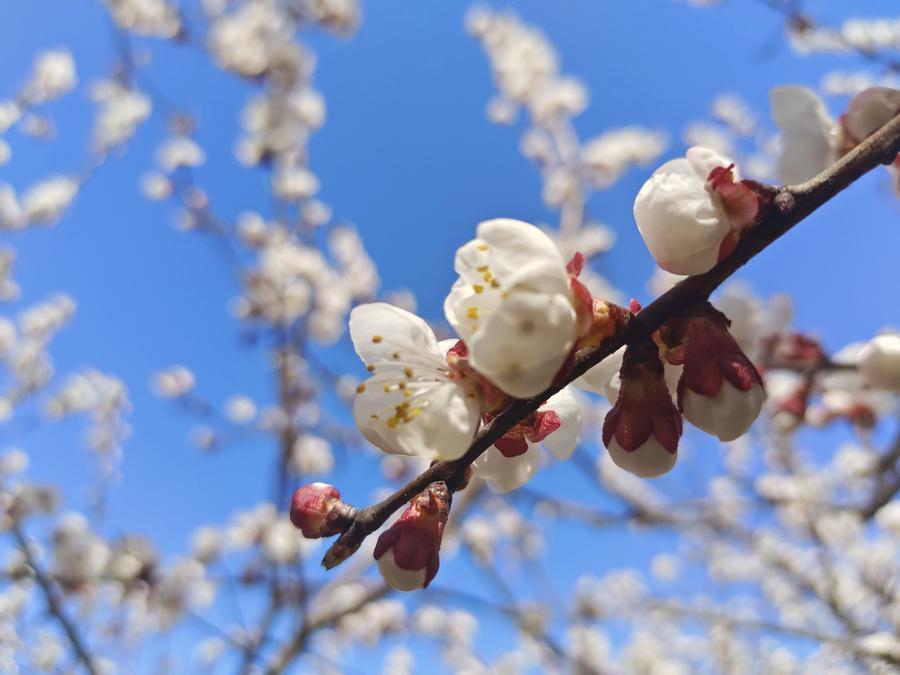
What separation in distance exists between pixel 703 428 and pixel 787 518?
5.01m

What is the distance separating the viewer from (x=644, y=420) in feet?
2.22

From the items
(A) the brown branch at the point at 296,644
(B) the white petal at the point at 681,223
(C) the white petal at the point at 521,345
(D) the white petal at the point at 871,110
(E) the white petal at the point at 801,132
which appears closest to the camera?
(C) the white petal at the point at 521,345

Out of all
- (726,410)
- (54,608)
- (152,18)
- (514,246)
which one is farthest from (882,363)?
(152,18)

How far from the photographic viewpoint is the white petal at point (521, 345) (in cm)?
52

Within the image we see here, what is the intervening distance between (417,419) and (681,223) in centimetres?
34

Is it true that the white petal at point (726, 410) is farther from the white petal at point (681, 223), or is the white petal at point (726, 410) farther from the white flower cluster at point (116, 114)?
the white flower cluster at point (116, 114)

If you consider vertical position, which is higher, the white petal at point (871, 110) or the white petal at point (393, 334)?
the white petal at point (871, 110)

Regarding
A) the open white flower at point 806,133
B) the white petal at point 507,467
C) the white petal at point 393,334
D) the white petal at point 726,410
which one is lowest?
the white petal at point 507,467

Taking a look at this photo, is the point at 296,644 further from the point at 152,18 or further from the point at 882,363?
the point at 152,18

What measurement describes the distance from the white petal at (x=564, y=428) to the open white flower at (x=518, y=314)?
0.24 metres

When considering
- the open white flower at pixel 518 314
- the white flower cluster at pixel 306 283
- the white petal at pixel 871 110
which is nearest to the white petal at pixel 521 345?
the open white flower at pixel 518 314

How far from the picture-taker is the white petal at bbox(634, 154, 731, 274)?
62 centimetres

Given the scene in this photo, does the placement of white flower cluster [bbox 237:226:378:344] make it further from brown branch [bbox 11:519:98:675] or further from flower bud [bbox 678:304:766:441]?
flower bud [bbox 678:304:766:441]

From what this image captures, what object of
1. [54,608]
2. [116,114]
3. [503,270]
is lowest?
[54,608]
